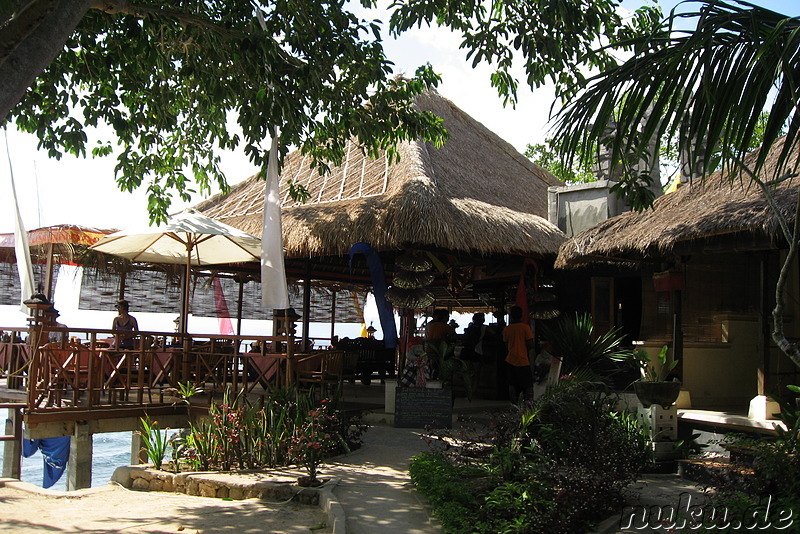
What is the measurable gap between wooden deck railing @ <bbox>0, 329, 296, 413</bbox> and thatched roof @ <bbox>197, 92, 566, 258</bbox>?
201cm

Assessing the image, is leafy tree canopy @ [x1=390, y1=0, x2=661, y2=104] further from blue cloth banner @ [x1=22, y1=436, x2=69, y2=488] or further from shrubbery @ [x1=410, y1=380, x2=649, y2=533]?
blue cloth banner @ [x1=22, y1=436, x2=69, y2=488]

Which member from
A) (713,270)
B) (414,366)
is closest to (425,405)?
(414,366)

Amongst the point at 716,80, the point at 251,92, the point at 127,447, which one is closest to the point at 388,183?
the point at 251,92

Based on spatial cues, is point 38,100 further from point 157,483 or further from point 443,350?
point 443,350

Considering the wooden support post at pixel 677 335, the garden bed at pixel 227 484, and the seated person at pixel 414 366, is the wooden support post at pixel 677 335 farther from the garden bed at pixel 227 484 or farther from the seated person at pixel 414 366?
the garden bed at pixel 227 484

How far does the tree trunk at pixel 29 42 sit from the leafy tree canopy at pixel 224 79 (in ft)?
4.00

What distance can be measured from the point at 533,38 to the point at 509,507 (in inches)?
211

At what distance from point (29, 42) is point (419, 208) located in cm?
589

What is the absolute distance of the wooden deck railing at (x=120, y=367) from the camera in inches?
307

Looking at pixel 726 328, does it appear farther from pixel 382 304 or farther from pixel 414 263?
pixel 382 304

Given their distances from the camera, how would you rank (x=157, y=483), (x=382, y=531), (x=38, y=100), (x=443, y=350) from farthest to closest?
(x=443, y=350) < (x=38, y=100) < (x=157, y=483) < (x=382, y=531)

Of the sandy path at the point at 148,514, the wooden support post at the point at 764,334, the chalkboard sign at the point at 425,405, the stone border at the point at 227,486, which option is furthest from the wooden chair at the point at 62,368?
the wooden support post at the point at 764,334

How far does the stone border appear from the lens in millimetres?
5824

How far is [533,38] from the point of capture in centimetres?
786
